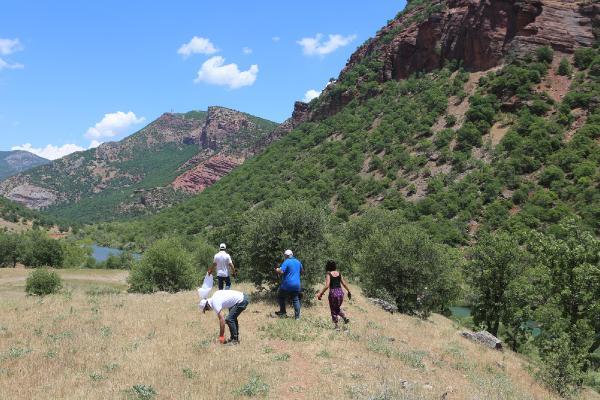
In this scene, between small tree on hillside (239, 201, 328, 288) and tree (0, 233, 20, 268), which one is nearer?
small tree on hillside (239, 201, 328, 288)

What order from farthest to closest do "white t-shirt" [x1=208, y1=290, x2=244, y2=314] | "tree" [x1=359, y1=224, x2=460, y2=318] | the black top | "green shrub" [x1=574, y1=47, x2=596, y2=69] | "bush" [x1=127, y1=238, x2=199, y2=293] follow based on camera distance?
"green shrub" [x1=574, y1=47, x2=596, y2=69], "bush" [x1=127, y1=238, x2=199, y2=293], "tree" [x1=359, y1=224, x2=460, y2=318], the black top, "white t-shirt" [x1=208, y1=290, x2=244, y2=314]

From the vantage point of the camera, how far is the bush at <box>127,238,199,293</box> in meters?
32.8

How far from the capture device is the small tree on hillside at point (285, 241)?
1841 centimetres

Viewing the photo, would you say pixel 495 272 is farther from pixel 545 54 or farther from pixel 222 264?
pixel 545 54

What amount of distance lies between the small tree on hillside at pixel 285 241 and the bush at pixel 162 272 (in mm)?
15060

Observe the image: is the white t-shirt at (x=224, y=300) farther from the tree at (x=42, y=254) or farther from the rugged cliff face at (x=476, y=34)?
the rugged cliff face at (x=476, y=34)

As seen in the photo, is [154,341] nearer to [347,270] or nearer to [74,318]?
[74,318]

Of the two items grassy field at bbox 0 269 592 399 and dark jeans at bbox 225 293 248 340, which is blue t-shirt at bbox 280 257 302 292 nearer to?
grassy field at bbox 0 269 592 399

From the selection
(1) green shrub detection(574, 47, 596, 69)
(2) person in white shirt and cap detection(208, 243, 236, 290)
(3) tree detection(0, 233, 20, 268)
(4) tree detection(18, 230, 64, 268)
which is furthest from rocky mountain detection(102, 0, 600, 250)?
(3) tree detection(0, 233, 20, 268)

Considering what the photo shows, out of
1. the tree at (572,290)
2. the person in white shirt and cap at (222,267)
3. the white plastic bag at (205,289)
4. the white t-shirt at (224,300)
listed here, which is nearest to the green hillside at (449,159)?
the tree at (572,290)

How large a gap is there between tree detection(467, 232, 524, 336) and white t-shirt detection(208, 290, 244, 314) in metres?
22.1

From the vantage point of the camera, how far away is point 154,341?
12.4 metres

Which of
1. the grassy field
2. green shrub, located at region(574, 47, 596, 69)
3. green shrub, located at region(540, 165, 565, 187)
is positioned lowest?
the grassy field

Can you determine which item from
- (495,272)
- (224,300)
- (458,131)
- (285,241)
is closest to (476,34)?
(458,131)
